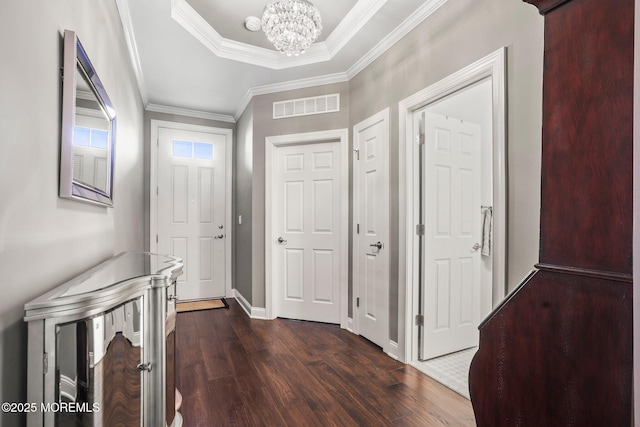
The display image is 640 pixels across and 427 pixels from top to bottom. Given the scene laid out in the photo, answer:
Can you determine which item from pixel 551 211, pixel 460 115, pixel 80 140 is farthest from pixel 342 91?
pixel 551 211

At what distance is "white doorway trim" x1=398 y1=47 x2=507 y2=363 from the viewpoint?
5.63ft

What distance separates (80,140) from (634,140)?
1773mm

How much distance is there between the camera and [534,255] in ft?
5.09

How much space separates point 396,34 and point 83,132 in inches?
87.8

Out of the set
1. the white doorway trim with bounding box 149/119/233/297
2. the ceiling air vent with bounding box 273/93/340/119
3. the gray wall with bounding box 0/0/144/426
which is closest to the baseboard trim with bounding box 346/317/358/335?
the white doorway trim with bounding box 149/119/233/297

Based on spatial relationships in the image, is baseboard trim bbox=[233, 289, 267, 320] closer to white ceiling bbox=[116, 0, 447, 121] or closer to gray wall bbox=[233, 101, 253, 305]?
gray wall bbox=[233, 101, 253, 305]

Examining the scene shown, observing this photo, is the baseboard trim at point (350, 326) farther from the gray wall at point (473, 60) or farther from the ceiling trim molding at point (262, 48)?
the ceiling trim molding at point (262, 48)

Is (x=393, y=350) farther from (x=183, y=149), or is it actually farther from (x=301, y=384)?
(x=183, y=149)

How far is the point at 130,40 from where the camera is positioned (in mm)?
2590

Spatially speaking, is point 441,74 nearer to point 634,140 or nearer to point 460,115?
Answer: point 460,115

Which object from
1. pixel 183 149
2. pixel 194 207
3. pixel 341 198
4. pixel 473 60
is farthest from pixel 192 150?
pixel 473 60

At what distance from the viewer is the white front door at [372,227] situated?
2.74 m

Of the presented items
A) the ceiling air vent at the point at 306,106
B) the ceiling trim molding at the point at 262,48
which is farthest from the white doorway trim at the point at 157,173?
the ceiling trim molding at the point at 262,48

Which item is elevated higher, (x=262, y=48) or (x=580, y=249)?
(x=262, y=48)
